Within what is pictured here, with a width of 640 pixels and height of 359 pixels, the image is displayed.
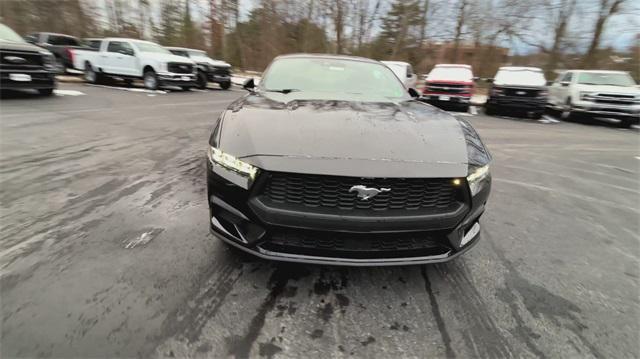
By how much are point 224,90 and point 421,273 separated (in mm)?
16905

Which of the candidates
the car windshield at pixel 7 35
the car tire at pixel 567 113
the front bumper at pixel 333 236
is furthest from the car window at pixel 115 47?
the car tire at pixel 567 113

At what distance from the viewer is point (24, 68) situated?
9688 mm

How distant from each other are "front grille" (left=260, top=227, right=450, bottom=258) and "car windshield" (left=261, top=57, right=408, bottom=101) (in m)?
1.59

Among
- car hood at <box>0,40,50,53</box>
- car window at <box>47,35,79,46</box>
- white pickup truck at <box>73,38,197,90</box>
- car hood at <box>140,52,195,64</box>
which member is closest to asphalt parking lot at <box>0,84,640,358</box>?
car hood at <box>0,40,50,53</box>

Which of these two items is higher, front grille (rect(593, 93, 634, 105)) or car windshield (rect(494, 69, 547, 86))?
car windshield (rect(494, 69, 547, 86))

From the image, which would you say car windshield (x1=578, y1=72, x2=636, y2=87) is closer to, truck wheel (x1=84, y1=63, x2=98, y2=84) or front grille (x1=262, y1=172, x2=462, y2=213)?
front grille (x1=262, y1=172, x2=462, y2=213)

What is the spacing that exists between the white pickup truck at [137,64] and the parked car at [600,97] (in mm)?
13780

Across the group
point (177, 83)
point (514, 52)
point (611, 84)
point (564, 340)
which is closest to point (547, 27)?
point (514, 52)

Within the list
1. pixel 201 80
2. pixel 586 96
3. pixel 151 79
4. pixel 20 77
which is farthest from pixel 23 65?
pixel 586 96

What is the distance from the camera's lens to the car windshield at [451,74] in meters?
14.1

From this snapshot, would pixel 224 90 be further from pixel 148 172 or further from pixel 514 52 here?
pixel 514 52

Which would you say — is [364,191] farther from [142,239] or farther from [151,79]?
[151,79]

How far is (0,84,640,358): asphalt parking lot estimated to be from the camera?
199 centimetres

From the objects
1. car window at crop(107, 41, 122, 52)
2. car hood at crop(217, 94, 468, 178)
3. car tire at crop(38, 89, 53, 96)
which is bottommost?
car tire at crop(38, 89, 53, 96)
